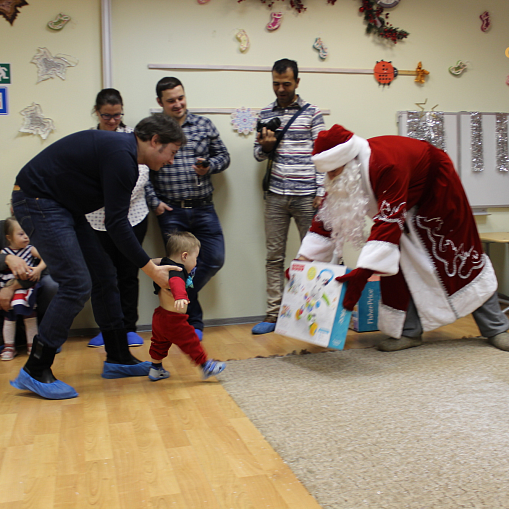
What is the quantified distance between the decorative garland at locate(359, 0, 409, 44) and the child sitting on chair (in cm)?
234

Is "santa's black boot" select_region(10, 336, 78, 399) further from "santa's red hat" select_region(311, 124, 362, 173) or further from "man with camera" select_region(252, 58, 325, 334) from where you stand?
"santa's red hat" select_region(311, 124, 362, 173)

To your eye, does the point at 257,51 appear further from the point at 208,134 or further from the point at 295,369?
the point at 295,369

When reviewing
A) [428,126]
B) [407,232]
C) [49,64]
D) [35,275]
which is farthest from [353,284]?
[49,64]

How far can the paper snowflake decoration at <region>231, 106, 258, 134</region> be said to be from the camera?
3.55 meters

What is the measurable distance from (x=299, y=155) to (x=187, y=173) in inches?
27.6

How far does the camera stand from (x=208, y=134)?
10.8 feet

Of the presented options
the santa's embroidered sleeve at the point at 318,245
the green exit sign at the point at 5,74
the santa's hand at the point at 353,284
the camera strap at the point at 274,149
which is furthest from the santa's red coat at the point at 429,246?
the green exit sign at the point at 5,74

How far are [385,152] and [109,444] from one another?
1.77m

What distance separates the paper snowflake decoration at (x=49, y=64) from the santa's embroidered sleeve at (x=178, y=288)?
1.83 meters

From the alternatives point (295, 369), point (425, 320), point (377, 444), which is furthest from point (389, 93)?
point (377, 444)

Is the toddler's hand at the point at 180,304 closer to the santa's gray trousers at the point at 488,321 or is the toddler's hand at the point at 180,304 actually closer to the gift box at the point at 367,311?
the santa's gray trousers at the point at 488,321

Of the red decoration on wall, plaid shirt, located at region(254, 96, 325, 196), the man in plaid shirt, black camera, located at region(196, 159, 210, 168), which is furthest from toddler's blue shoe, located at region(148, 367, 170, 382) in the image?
the red decoration on wall

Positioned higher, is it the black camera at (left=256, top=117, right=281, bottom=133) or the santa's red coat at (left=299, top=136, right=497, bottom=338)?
the black camera at (left=256, top=117, right=281, bottom=133)

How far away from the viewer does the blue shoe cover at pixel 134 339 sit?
10.1 feet
